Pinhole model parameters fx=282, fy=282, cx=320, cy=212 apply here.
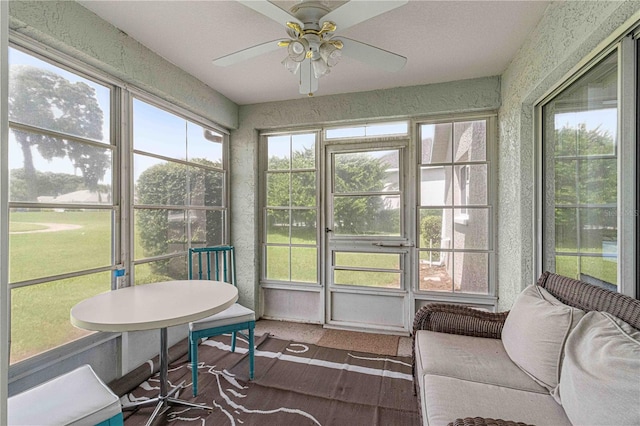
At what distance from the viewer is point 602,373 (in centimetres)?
94

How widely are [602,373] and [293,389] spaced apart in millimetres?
1714

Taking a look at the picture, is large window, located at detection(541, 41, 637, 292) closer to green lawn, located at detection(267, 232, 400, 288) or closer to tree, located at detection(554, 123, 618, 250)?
tree, located at detection(554, 123, 618, 250)

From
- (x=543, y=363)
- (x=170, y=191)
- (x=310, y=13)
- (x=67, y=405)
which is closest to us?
(x=67, y=405)

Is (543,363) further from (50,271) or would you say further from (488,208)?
(50,271)

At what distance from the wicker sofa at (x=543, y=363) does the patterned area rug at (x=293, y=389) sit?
529mm

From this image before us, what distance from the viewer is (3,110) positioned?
34 centimetres

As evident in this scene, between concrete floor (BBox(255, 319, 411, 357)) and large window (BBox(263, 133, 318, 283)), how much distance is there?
492 mm

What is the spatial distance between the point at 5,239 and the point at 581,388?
1.57 meters

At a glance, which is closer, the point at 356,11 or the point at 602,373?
the point at 602,373

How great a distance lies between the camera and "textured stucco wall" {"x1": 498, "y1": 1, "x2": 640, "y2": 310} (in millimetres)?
1402

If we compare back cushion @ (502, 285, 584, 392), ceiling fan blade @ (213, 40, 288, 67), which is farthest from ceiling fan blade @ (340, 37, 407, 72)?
back cushion @ (502, 285, 584, 392)

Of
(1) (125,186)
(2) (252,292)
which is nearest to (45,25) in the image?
(1) (125,186)

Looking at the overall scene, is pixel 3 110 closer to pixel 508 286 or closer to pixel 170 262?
Result: pixel 170 262

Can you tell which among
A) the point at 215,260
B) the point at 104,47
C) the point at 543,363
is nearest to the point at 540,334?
the point at 543,363
